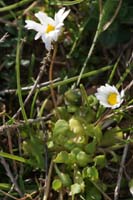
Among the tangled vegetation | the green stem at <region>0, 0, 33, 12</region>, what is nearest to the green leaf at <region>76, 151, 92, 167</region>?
the tangled vegetation

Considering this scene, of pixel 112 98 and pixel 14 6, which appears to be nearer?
pixel 112 98

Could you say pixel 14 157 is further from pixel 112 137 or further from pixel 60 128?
pixel 112 137

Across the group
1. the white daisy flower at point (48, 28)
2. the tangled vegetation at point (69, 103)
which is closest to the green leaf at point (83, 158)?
the tangled vegetation at point (69, 103)

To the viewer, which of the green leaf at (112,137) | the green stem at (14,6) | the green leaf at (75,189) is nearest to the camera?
the green leaf at (75,189)

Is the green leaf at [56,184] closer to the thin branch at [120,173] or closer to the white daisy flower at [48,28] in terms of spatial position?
the thin branch at [120,173]

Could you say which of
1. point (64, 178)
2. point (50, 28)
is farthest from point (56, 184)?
point (50, 28)

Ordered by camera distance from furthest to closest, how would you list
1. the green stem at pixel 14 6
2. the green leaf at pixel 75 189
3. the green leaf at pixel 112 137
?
the green stem at pixel 14 6
the green leaf at pixel 112 137
the green leaf at pixel 75 189

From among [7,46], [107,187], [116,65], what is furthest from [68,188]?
[7,46]

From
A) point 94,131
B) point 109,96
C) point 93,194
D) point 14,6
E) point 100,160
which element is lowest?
point 93,194
